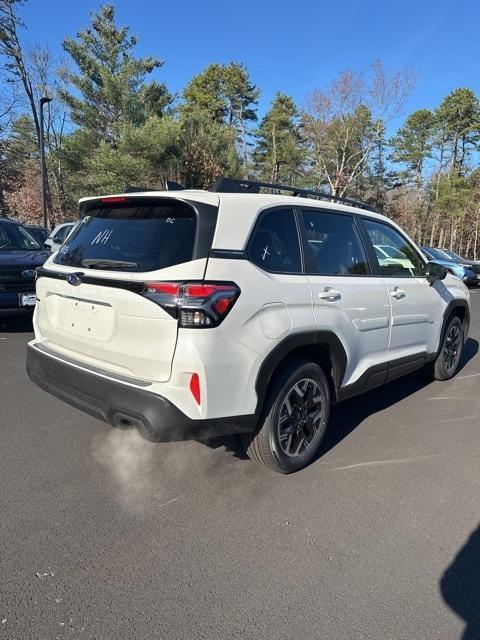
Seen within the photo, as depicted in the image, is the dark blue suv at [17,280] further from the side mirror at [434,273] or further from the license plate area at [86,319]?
the side mirror at [434,273]

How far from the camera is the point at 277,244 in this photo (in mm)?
3051

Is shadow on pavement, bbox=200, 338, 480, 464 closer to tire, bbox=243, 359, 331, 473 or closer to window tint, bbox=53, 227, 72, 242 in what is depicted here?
tire, bbox=243, 359, 331, 473

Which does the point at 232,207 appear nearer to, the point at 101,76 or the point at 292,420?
the point at 292,420

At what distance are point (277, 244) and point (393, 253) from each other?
184 cm

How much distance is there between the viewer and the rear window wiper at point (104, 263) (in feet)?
9.14

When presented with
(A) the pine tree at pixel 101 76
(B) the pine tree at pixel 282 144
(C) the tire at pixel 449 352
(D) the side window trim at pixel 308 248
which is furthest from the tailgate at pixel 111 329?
(B) the pine tree at pixel 282 144

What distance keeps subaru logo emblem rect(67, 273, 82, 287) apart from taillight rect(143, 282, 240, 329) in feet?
2.20

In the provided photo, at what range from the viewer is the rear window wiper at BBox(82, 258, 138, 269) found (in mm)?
2785

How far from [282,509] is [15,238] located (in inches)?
275

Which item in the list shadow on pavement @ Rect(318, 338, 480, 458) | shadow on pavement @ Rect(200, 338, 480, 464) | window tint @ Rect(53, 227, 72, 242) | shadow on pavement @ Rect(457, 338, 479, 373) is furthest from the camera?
window tint @ Rect(53, 227, 72, 242)

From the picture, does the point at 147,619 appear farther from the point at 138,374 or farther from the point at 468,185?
the point at 468,185

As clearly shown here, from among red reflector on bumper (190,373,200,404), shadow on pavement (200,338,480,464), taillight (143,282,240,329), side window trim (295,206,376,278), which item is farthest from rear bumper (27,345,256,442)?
side window trim (295,206,376,278)

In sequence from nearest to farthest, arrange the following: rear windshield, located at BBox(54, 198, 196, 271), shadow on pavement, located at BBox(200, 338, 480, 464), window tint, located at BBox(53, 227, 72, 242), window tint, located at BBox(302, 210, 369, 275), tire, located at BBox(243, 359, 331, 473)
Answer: rear windshield, located at BBox(54, 198, 196, 271) → tire, located at BBox(243, 359, 331, 473) → window tint, located at BBox(302, 210, 369, 275) → shadow on pavement, located at BBox(200, 338, 480, 464) → window tint, located at BBox(53, 227, 72, 242)

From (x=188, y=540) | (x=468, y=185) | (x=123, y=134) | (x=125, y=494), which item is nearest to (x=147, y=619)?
(x=188, y=540)
